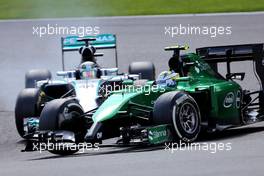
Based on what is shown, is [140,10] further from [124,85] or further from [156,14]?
[124,85]

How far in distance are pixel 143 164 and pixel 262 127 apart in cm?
480

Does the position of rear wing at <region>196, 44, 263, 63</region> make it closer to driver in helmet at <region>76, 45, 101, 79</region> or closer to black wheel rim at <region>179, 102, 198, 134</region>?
driver in helmet at <region>76, 45, 101, 79</region>

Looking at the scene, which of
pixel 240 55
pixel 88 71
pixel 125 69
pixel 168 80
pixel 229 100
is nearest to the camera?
pixel 168 80

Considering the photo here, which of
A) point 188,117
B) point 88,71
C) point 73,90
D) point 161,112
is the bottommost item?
point 188,117

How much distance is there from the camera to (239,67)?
70.8 feet

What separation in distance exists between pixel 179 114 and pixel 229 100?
1.61m

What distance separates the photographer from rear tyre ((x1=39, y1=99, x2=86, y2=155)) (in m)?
13.3

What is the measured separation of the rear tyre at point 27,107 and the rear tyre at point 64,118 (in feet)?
6.25

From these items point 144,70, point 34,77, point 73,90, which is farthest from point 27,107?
point 144,70

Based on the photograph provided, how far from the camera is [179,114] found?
43.0 feet

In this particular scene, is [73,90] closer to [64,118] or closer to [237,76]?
[64,118]

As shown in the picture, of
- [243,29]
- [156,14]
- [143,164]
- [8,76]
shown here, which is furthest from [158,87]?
[156,14]

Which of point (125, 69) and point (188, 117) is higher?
point (125, 69)

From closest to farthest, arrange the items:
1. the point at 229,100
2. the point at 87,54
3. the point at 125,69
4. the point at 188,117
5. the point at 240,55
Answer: the point at 188,117 < the point at 229,100 < the point at 240,55 < the point at 87,54 < the point at 125,69
